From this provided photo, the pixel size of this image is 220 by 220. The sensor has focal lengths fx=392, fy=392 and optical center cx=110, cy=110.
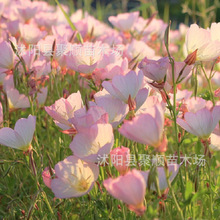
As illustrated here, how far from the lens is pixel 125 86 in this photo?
898 mm

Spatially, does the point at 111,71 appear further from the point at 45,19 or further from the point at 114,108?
the point at 45,19

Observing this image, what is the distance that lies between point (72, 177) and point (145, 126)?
0.24 m

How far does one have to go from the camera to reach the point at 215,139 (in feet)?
3.23

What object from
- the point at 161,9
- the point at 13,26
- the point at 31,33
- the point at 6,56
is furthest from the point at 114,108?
the point at 161,9

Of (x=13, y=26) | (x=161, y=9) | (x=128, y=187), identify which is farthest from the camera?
(x=161, y=9)

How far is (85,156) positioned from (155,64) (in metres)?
0.24

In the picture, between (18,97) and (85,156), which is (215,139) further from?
(18,97)

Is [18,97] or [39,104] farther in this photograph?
[39,104]

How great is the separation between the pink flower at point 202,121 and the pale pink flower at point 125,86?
125mm

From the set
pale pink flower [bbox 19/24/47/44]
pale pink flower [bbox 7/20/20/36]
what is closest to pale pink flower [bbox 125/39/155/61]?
pale pink flower [bbox 19/24/47/44]

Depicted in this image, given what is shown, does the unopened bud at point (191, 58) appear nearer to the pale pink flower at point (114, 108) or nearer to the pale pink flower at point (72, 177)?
the pale pink flower at point (114, 108)

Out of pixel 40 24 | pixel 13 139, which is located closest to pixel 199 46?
pixel 13 139

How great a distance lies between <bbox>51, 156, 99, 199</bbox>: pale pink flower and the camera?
2.65 ft

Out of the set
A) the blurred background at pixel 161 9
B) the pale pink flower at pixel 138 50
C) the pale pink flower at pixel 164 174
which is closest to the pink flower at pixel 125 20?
the blurred background at pixel 161 9
